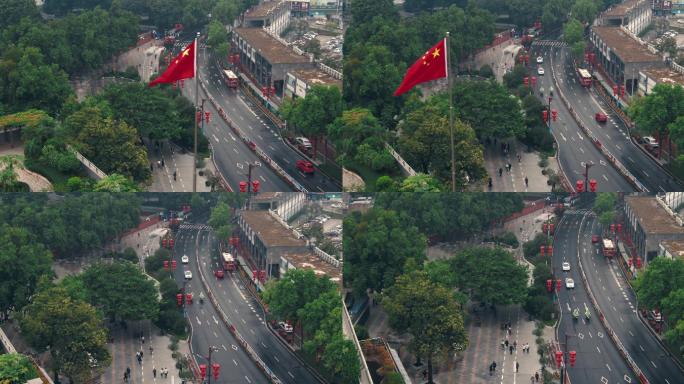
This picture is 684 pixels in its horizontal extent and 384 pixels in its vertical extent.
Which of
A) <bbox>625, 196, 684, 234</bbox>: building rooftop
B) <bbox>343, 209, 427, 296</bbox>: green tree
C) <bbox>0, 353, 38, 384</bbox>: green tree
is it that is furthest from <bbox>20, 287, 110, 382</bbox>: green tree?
<bbox>625, 196, 684, 234</bbox>: building rooftop

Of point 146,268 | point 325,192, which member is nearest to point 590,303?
point 325,192

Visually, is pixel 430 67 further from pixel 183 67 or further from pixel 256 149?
pixel 256 149

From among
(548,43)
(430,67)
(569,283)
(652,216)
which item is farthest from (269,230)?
(548,43)

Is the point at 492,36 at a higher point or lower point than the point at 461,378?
higher

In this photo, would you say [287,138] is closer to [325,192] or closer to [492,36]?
[325,192]

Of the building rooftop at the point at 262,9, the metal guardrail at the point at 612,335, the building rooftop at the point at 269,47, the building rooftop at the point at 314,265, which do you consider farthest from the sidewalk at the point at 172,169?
the metal guardrail at the point at 612,335

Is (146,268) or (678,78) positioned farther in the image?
(678,78)
